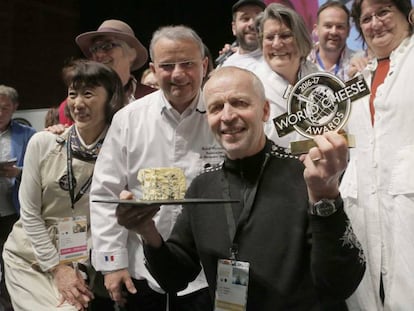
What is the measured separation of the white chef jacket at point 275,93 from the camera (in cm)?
213

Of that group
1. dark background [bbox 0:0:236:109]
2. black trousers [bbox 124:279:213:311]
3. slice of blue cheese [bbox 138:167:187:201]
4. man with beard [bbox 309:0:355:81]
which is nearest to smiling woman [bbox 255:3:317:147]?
man with beard [bbox 309:0:355:81]

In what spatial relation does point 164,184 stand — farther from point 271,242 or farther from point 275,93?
point 275,93

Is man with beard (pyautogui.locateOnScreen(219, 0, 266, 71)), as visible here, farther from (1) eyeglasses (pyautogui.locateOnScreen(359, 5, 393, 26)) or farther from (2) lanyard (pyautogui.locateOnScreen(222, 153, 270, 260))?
(2) lanyard (pyautogui.locateOnScreen(222, 153, 270, 260))

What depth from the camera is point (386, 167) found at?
184 cm

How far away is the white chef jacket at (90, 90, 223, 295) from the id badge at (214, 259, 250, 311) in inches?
23.3

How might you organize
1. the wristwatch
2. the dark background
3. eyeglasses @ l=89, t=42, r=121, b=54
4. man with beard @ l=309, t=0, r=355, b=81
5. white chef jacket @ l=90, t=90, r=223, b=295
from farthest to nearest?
the dark background
eyeglasses @ l=89, t=42, r=121, b=54
man with beard @ l=309, t=0, r=355, b=81
white chef jacket @ l=90, t=90, r=223, b=295
the wristwatch

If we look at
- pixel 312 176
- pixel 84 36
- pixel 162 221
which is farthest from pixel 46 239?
pixel 312 176

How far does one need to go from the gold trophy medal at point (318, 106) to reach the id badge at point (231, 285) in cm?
38

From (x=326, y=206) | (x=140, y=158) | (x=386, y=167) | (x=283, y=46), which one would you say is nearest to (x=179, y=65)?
(x=140, y=158)

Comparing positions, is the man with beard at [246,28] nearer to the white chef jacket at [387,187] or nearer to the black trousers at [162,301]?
the white chef jacket at [387,187]

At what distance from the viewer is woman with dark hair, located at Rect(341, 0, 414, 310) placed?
5.81 ft

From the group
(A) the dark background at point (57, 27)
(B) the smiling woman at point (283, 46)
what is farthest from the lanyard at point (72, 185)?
(A) the dark background at point (57, 27)

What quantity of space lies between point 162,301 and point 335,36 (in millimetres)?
Result: 1819

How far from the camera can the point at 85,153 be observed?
2.44 metres
